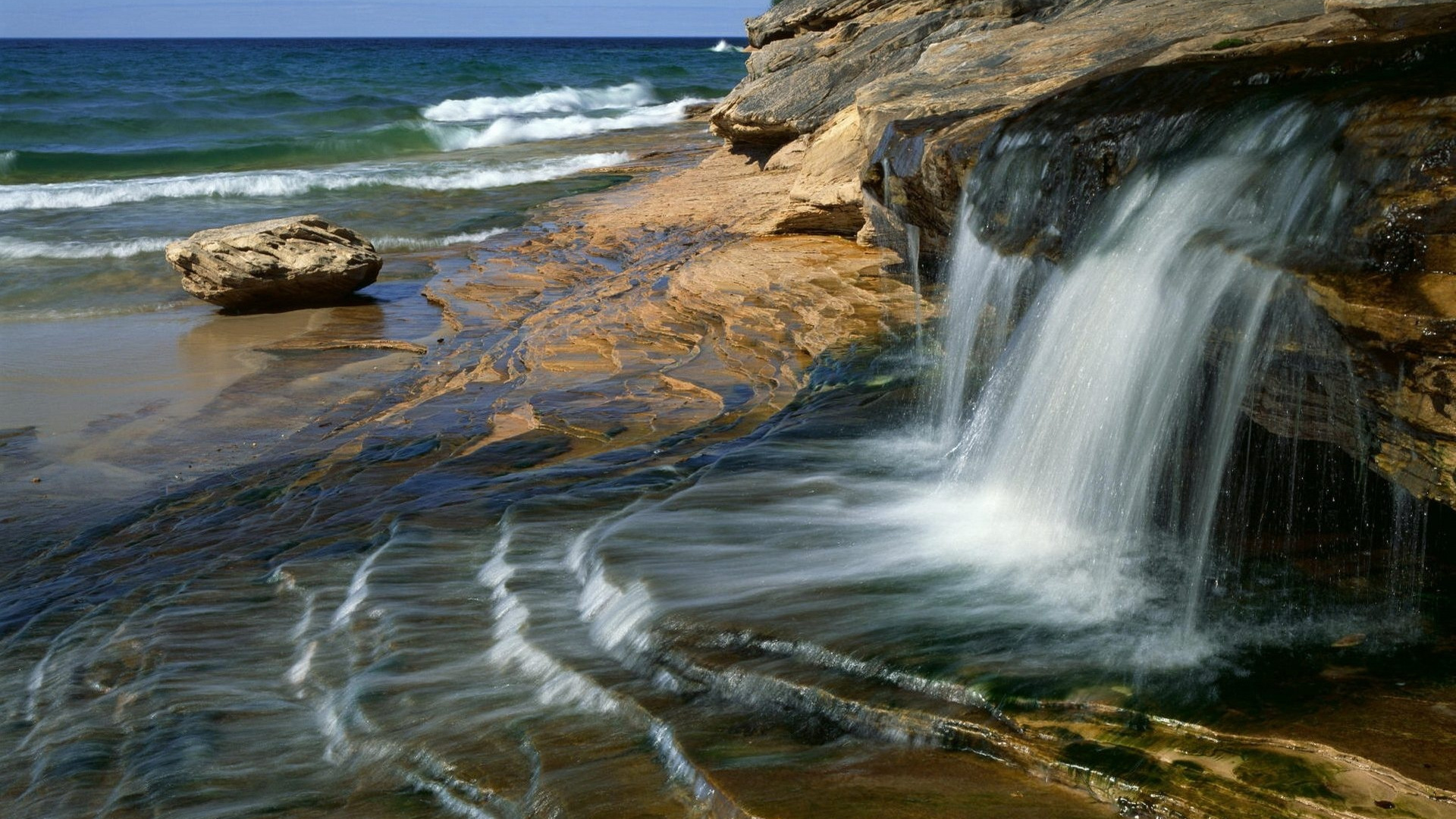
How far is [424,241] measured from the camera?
14.0 meters

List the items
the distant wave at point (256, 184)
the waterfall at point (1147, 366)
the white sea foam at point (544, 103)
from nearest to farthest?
the waterfall at point (1147, 366) → the distant wave at point (256, 184) → the white sea foam at point (544, 103)

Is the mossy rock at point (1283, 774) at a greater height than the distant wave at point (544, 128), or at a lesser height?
lesser

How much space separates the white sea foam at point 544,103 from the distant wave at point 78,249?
21598 millimetres

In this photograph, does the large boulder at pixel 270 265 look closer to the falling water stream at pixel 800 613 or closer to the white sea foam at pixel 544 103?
the falling water stream at pixel 800 613

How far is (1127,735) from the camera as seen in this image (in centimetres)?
290

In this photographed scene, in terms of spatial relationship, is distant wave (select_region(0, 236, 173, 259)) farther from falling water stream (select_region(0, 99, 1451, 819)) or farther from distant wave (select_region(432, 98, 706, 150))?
distant wave (select_region(432, 98, 706, 150))

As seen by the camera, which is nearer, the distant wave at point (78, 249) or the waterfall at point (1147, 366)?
the waterfall at point (1147, 366)

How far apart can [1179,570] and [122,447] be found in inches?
229

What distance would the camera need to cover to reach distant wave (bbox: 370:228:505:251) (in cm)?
1377

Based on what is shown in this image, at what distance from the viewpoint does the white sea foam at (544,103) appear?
3638 cm

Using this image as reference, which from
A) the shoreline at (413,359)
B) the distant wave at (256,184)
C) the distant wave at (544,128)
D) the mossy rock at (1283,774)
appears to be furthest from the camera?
the distant wave at (544,128)

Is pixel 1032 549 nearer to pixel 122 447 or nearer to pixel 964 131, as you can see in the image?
pixel 964 131

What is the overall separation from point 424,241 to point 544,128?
66.2 ft

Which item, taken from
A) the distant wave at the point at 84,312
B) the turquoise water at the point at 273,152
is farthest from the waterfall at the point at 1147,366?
the turquoise water at the point at 273,152
